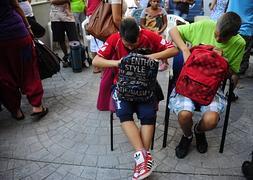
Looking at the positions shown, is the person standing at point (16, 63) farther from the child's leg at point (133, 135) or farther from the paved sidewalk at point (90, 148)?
the child's leg at point (133, 135)

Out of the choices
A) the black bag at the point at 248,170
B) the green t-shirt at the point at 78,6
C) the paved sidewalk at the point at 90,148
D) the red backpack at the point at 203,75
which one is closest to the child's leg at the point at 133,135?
the paved sidewalk at the point at 90,148

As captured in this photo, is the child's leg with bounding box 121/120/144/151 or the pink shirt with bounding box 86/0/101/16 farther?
the pink shirt with bounding box 86/0/101/16

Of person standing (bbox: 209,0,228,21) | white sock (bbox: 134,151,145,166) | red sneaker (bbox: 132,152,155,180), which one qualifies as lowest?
red sneaker (bbox: 132,152,155,180)

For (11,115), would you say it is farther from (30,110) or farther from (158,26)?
(158,26)

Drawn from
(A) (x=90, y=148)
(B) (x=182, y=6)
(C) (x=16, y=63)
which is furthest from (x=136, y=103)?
(B) (x=182, y=6)

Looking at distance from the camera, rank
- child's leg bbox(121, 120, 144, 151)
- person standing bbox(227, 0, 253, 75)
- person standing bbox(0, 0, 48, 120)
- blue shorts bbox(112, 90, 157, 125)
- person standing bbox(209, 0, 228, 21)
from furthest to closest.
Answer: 1. person standing bbox(209, 0, 228, 21)
2. person standing bbox(227, 0, 253, 75)
3. person standing bbox(0, 0, 48, 120)
4. blue shorts bbox(112, 90, 157, 125)
5. child's leg bbox(121, 120, 144, 151)

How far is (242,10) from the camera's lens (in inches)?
148

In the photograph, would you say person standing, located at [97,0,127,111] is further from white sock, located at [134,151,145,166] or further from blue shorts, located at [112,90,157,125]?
white sock, located at [134,151,145,166]

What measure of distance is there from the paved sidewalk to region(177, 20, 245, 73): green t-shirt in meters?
0.83

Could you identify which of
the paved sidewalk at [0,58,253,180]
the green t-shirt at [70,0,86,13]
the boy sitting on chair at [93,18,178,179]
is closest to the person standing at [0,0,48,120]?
the paved sidewalk at [0,58,253,180]

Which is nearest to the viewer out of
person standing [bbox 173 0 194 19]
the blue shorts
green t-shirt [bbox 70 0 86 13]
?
the blue shorts

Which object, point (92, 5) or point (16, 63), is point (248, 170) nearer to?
point (16, 63)

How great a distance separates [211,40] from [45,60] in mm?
1883

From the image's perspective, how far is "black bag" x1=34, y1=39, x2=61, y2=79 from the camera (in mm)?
3436
